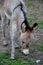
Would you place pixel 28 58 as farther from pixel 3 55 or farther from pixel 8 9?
pixel 8 9

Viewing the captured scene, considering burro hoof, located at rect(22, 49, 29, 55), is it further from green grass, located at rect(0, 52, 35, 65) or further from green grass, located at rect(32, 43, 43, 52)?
green grass, located at rect(32, 43, 43, 52)

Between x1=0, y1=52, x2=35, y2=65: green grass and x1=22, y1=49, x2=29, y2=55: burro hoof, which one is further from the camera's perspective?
x1=22, y1=49, x2=29, y2=55: burro hoof

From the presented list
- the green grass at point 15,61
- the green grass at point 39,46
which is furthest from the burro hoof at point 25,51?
the green grass at point 39,46

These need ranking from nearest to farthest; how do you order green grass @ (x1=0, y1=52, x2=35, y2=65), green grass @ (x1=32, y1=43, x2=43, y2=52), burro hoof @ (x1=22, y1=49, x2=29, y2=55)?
green grass @ (x1=0, y1=52, x2=35, y2=65) < burro hoof @ (x1=22, y1=49, x2=29, y2=55) < green grass @ (x1=32, y1=43, x2=43, y2=52)

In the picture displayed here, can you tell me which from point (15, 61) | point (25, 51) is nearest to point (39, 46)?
point (25, 51)

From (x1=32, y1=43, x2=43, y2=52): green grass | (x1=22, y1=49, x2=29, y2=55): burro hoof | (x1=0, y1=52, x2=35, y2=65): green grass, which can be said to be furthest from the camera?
(x1=32, y1=43, x2=43, y2=52): green grass

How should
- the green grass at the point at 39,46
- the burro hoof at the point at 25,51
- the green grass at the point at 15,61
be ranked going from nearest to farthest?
the green grass at the point at 15,61 < the burro hoof at the point at 25,51 < the green grass at the point at 39,46

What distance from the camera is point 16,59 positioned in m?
6.03

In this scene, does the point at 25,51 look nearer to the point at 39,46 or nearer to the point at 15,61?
the point at 15,61

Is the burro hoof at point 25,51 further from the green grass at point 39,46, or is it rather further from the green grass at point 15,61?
the green grass at point 39,46

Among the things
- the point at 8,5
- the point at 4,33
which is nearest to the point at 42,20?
the point at 4,33

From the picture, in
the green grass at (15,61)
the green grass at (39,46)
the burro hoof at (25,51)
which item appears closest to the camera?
the green grass at (15,61)

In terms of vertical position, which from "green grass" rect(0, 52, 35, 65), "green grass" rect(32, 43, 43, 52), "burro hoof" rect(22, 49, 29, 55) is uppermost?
"burro hoof" rect(22, 49, 29, 55)

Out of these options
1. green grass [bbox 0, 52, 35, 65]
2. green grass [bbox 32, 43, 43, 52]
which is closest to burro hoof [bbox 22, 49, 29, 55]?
green grass [bbox 0, 52, 35, 65]
